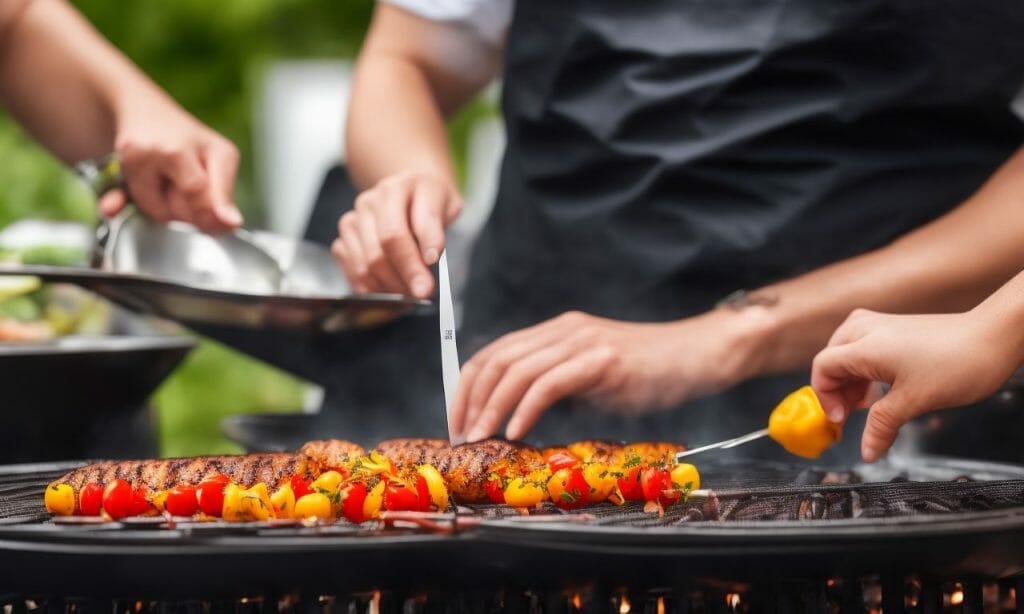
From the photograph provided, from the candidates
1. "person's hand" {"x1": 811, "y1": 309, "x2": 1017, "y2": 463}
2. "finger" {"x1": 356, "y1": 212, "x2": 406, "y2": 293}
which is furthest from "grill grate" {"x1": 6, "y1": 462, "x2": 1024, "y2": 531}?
"finger" {"x1": 356, "y1": 212, "x2": 406, "y2": 293}

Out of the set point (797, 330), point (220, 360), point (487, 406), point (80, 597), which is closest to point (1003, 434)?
point (797, 330)

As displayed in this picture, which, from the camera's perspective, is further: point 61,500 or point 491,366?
point 491,366

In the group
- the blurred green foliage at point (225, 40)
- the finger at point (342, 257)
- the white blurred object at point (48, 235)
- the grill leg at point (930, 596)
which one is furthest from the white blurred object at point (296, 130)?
the grill leg at point (930, 596)

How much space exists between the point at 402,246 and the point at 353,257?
16 cm

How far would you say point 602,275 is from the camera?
2.32 metres

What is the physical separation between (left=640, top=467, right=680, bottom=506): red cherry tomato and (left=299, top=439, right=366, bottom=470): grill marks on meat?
459mm

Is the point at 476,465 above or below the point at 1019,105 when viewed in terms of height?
below

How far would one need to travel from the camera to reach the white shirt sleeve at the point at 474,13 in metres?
2.64

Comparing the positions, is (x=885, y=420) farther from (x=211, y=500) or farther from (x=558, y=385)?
(x=211, y=500)

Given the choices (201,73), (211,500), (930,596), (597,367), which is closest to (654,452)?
(597,367)

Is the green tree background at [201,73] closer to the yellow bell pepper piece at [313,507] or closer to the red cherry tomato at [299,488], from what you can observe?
the red cherry tomato at [299,488]

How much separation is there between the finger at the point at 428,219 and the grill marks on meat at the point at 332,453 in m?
0.38

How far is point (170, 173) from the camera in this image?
232cm

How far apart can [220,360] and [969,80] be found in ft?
15.8
